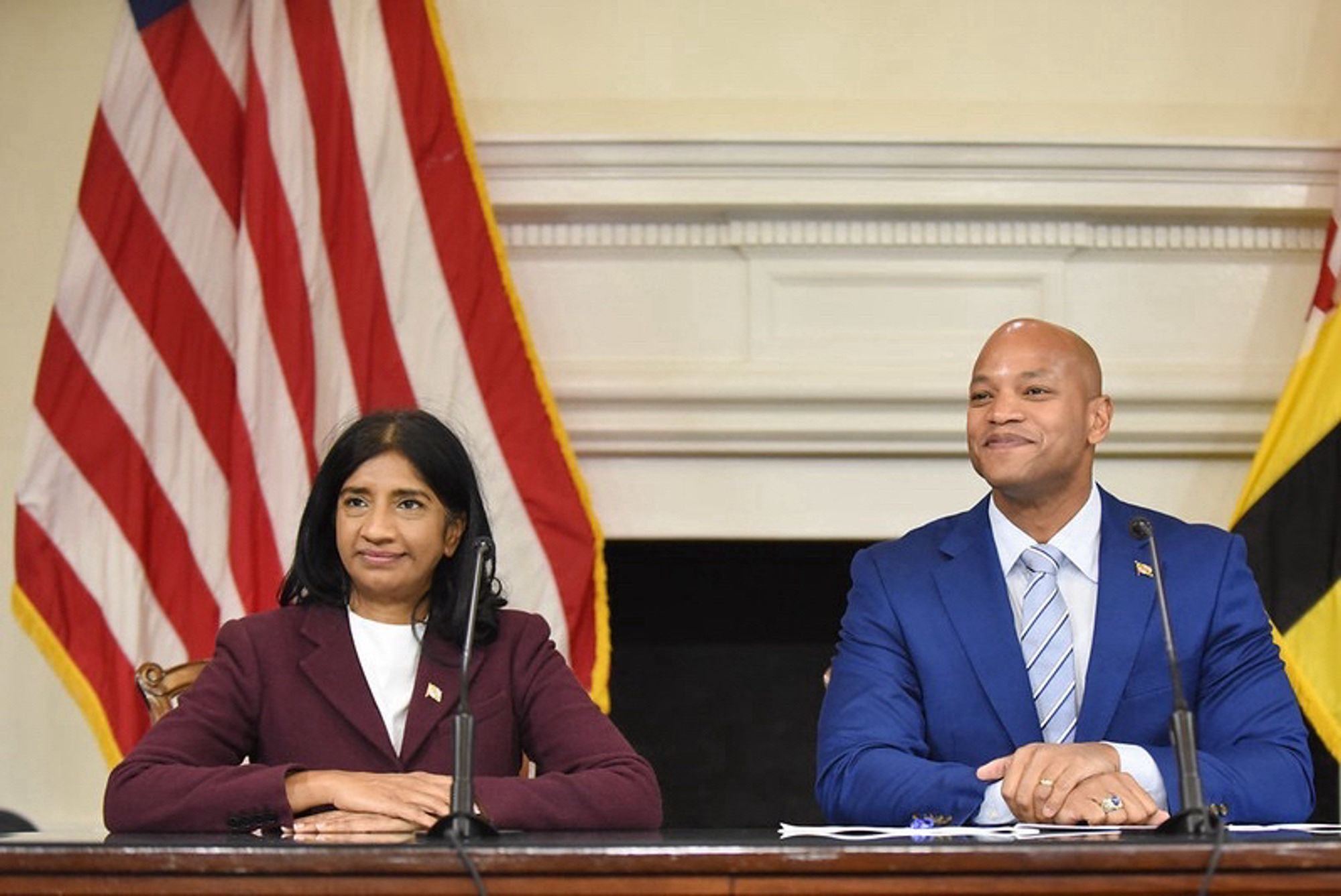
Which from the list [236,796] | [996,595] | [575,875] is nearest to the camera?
[575,875]

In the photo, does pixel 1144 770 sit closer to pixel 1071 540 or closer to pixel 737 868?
pixel 1071 540

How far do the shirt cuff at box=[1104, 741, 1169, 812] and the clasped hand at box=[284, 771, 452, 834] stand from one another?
3.18 feet

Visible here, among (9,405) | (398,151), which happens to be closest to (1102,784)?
(398,151)

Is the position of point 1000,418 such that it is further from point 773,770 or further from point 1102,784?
point 773,770

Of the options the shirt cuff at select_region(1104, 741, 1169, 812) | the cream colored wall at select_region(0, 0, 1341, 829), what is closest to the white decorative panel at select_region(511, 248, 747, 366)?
the cream colored wall at select_region(0, 0, 1341, 829)

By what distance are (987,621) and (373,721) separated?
0.98 metres

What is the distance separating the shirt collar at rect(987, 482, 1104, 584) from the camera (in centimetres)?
311

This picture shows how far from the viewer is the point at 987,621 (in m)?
3.02

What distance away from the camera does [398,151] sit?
4.29m

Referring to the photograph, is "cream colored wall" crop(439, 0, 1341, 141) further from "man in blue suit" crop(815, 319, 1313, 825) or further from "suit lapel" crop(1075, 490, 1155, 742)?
"suit lapel" crop(1075, 490, 1155, 742)

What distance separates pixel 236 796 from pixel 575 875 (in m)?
0.81

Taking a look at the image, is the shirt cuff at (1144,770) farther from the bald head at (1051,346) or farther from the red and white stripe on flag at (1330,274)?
the red and white stripe on flag at (1330,274)

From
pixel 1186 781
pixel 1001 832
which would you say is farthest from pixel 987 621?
pixel 1186 781

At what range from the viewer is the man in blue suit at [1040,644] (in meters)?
2.81
